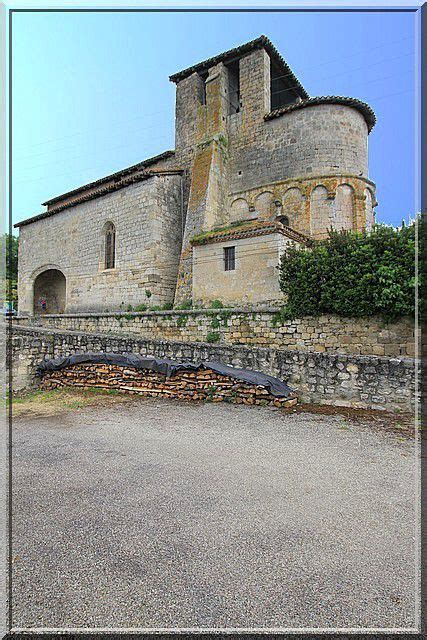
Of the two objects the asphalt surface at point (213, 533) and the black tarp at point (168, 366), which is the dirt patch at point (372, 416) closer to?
the black tarp at point (168, 366)

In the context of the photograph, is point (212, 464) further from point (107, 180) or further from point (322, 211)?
point (107, 180)

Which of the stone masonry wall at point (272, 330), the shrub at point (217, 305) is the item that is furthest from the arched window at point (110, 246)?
the shrub at point (217, 305)

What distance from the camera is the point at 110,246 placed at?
20.6 m

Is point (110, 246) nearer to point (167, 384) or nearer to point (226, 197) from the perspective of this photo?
point (226, 197)

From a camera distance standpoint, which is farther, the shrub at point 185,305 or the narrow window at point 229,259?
the shrub at point 185,305

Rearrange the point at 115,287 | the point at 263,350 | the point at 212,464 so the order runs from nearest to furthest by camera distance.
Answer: the point at 212,464
the point at 263,350
the point at 115,287

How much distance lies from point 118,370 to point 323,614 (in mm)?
8520

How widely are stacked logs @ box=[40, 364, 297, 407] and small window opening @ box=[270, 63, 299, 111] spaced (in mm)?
19570

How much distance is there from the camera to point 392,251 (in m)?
9.17

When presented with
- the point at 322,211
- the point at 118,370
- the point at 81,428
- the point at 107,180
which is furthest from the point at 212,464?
the point at 107,180

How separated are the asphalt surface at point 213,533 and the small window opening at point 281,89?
21815mm

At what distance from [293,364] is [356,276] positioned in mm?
3248

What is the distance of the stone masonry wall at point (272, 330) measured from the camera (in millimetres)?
9492

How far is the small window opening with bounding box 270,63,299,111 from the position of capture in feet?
65.6
